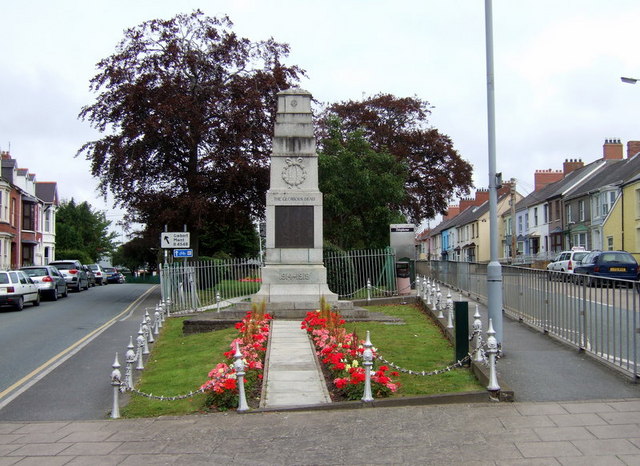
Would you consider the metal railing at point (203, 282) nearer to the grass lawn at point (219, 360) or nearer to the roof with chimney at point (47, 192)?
the grass lawn at point (219, 360)

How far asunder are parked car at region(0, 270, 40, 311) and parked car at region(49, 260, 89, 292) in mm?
10570

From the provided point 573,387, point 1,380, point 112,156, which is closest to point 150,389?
point 1,380

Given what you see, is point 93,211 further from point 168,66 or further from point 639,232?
point 639,232

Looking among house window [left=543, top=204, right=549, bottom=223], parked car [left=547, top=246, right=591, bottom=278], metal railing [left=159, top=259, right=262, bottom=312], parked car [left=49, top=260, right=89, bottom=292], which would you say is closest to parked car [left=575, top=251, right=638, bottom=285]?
parked car [left=547, top=246, right=591, bottom=278]

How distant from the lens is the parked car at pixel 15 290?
24.4 meters

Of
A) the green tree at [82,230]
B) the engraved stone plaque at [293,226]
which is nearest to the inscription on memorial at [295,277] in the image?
the engraved stone plaque at [293,226]

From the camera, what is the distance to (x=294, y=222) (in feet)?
57.6

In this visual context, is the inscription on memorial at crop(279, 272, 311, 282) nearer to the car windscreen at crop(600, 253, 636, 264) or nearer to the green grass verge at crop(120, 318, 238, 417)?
the green grass verge at crop(120, 318, 238, 417)

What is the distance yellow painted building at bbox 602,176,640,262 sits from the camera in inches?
1576

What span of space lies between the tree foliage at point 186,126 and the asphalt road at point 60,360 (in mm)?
7753

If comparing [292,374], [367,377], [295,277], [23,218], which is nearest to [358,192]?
[295,277]

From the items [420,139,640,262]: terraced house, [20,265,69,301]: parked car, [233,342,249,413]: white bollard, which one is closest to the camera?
[233,342,249,413]: white bollard

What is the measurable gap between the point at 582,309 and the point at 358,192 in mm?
18929

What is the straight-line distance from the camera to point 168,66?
31234mm
